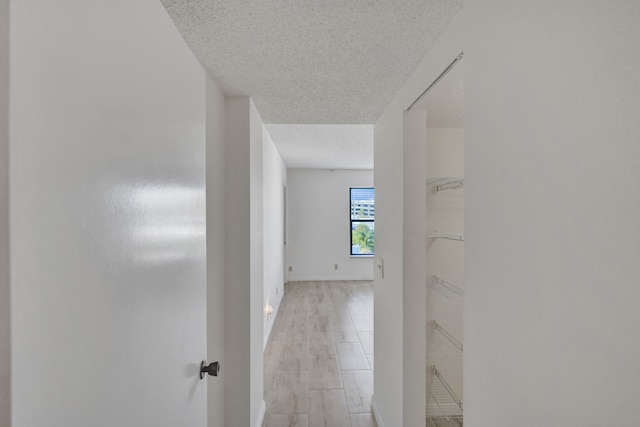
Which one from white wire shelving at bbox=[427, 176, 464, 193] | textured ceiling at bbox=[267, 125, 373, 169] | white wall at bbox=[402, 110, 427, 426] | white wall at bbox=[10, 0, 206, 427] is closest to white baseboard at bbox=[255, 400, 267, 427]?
white wall at bbox=[402, 110, 427, 426]

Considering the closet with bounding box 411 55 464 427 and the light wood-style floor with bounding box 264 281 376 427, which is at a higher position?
the closet with bounding box 411 55 464 427

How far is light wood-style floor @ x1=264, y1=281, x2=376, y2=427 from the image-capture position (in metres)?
2.68

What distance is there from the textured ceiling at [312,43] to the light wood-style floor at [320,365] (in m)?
2.26

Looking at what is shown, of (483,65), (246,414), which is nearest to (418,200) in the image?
(483,65)

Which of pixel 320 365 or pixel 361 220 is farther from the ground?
pixel 361 220

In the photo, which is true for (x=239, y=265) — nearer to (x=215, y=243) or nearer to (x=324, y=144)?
(x=215, y=243)

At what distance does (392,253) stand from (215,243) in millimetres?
1064

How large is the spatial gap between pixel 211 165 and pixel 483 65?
4.66 feet

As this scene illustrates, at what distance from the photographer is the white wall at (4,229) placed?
463 millimetres

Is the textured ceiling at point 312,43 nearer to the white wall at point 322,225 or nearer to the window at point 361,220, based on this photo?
the white wall at point 322,225

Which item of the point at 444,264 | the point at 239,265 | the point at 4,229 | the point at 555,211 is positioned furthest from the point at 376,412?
the point at 4,229

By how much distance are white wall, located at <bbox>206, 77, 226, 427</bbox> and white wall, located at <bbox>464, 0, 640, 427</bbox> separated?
1.33 m

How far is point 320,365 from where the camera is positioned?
11.5 feet

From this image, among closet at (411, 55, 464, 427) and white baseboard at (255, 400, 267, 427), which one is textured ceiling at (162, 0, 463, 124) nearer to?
closet at (411, 55, 464, 427)
